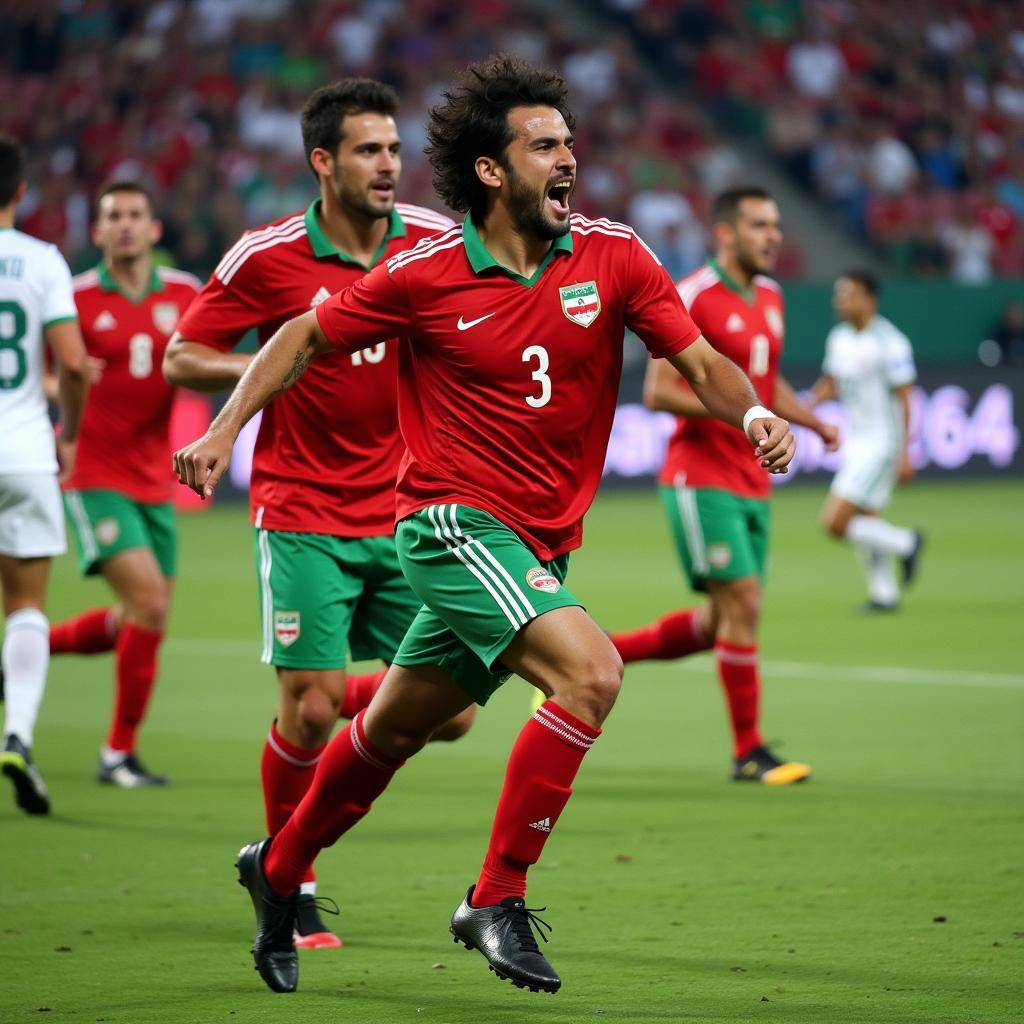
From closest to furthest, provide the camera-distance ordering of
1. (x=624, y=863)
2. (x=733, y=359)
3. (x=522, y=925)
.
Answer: (x=522, y=925)
(x=624, y=863)
(x=733, y=359)

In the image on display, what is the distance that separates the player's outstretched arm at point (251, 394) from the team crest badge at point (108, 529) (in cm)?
389

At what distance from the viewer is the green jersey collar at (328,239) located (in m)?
6.16

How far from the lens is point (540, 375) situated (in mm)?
4957

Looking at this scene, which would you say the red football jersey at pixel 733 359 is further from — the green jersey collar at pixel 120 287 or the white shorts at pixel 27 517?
the white shorts at pixel 27 517

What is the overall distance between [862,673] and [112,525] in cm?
482

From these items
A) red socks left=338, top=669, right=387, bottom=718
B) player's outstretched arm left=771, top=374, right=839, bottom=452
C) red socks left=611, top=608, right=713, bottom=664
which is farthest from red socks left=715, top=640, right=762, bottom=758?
red socks left=338, top=669, right=387, bottom=718

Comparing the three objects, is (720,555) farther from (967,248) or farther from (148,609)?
(967,248)

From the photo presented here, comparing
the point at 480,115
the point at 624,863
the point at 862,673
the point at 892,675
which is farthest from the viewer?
the point at 862,673

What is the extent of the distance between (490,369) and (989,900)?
2.43 metres

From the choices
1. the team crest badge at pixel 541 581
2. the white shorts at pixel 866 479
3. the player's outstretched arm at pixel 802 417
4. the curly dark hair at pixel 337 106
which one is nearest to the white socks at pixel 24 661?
the curly dark hair at pixel 337 106

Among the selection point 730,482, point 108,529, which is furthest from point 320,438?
point 730,482

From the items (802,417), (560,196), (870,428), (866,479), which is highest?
(560,196)

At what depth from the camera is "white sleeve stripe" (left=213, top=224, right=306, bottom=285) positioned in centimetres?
611

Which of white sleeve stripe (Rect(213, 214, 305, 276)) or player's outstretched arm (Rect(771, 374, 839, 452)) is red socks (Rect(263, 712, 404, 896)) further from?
player's outstretched arm (Rect(771, 374, 839, 452))
